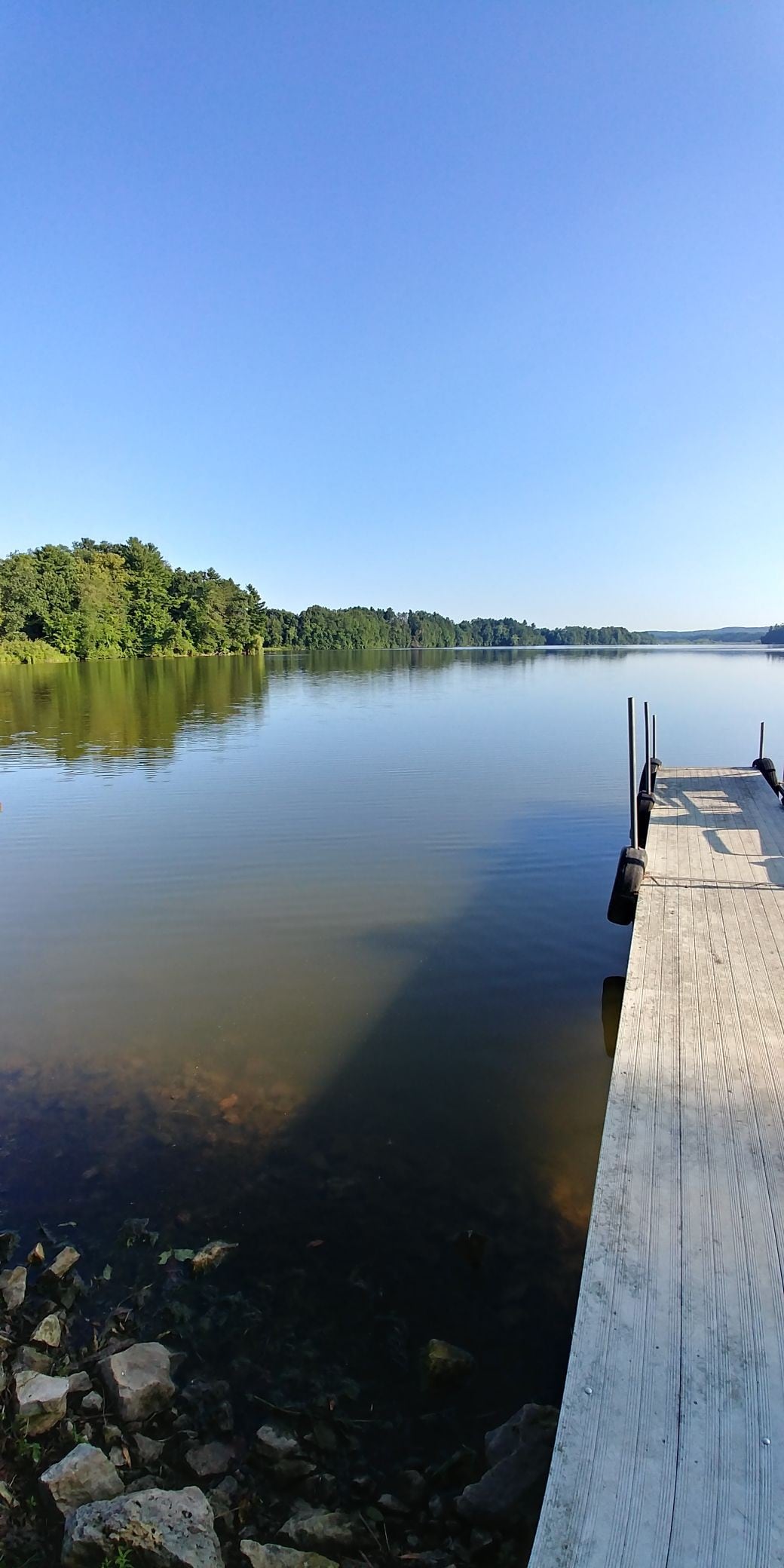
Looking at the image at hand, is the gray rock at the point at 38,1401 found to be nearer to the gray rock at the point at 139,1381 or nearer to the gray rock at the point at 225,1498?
the gray rock at the point at 139,1381

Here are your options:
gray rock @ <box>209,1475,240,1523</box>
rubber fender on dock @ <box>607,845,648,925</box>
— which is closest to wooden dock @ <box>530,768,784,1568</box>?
gray rock @ <box>209,1475,240,1523</box>

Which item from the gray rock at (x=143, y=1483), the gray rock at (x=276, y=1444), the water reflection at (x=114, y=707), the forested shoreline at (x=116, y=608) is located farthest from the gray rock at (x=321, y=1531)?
the forested shoreline at (x=116, y=608)

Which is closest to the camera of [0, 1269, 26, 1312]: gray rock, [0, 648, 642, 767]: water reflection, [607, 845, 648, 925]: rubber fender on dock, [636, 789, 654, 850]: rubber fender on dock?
[0, 1269, 26, 1312]: gray rock

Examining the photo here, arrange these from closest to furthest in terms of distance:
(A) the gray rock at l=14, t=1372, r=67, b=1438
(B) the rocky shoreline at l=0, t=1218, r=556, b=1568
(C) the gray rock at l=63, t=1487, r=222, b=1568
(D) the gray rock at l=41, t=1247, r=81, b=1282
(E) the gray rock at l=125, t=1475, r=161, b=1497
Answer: (C) the gray rock at l=63, t=1487, r=222, b=1568
(B) the rocky shoreline at l=0, t=1218, r=556, b=1568
(E) the gray rock at l=125, t=1475, r=161, b=1497
(A) the gray rock at l=14, t=1372, r=67, b=1438
(D) the gray rock at l=41, t=1247, r=81, b=1282

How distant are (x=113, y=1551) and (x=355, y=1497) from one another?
92 centimetres

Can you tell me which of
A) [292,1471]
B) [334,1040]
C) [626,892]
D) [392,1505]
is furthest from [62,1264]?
[626,892]

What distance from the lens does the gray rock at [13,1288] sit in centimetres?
390

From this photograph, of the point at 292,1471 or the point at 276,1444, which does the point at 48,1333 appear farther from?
the point at 292,1471

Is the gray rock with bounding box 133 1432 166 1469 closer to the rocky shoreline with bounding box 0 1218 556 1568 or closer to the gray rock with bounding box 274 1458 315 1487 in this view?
the rocky shoreline with bounding box 0 1218 556 1568

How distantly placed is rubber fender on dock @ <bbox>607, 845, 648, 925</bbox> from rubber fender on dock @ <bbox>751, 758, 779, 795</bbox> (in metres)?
6.30

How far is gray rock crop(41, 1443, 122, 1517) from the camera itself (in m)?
2.87

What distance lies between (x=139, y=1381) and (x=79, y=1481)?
474 mm

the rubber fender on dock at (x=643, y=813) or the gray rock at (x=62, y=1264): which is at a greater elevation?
the rubber fender on dock at (x=643, y=813)

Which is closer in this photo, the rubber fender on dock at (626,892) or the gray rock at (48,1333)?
the gray rock at (48,1333)
